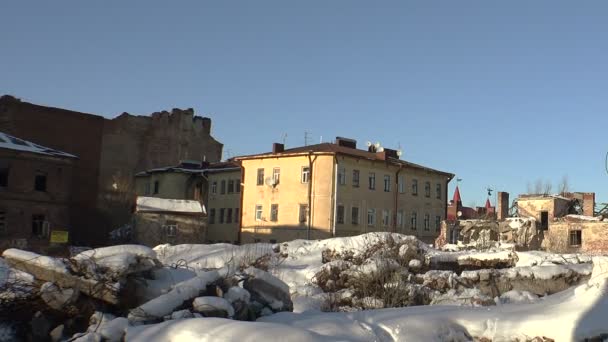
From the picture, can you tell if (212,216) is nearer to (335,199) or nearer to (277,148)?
(277,148)

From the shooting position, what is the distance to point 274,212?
147 ft

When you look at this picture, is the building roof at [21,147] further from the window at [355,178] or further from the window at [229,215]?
the window at [355,178]

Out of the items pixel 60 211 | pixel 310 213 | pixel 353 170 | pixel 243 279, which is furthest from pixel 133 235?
pixel 243 279

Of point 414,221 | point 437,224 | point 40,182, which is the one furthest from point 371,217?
point 40,182

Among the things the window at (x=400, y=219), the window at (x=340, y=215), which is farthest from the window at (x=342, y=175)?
the window at (x=400, y=219)

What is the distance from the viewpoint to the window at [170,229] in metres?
42.0

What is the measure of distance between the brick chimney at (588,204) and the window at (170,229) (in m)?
26.5

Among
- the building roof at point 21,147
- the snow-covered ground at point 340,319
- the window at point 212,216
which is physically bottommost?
the snow-covered ground at point 340,319

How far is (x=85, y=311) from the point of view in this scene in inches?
319

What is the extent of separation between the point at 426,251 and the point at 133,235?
84.0 feet

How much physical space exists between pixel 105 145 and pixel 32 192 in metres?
15.2

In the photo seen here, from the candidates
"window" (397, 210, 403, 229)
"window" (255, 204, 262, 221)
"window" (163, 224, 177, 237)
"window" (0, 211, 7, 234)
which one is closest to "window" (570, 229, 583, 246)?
"window" (397, 210, 403, 229)

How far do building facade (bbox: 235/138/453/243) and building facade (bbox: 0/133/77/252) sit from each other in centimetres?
1191

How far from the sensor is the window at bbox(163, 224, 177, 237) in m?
42.0
